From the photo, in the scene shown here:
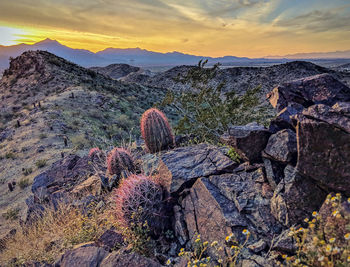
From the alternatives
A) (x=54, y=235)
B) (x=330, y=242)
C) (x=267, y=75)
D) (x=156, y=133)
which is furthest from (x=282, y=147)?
(x=267, y=75)

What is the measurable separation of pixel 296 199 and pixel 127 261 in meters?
2.31

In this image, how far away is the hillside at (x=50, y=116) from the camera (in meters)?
11.6

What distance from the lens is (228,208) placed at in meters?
3.44

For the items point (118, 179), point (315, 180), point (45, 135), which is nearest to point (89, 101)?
point (45, 135)

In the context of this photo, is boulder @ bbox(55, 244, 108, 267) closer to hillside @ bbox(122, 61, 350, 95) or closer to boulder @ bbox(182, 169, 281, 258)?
boulder @ bbox(182, 169, 281, 258)

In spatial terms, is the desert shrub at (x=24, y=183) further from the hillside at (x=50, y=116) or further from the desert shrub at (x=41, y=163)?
the desert shrub at (x=41, y=163)

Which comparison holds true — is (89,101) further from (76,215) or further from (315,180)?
(315,180)

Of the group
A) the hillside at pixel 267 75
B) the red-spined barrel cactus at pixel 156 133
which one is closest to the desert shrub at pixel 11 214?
the red-spined barrel cactus at pixel 156 133

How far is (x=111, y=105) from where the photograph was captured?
22062 mm

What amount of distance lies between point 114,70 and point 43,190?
89.3 m

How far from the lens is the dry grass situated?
13.5 ft

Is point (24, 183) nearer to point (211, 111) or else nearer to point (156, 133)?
point (156, 133)

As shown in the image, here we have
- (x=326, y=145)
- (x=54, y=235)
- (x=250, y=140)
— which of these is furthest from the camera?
(x=54, y=235)

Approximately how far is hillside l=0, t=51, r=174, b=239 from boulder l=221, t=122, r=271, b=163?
120 inches
